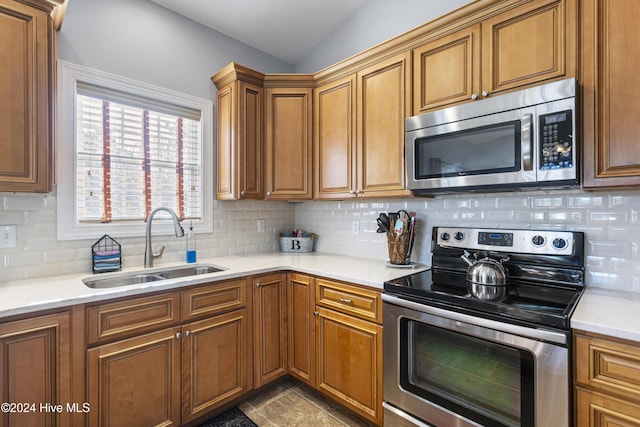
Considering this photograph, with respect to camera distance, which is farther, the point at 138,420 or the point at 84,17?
the point at 84,17

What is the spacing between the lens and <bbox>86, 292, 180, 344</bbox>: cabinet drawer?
1.52 metres

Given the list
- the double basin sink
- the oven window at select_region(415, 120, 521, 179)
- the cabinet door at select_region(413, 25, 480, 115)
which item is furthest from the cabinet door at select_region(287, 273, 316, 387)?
the cabinet door at select_region(413, 25, 480, 115)

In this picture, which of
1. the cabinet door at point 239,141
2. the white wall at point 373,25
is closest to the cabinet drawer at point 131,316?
the cabinet door at point 239,141

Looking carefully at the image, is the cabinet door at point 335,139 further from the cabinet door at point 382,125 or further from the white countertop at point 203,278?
the white countertop at point 203,278

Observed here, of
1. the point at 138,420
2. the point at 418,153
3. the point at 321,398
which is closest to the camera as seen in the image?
the point at 138,420

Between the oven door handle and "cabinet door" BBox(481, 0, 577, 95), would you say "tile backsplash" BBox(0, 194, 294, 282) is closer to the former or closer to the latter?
the oven door handle

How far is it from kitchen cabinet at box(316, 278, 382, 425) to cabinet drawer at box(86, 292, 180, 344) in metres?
0.90

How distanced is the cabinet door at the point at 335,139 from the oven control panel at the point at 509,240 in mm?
741

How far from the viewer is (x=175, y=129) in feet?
8.11

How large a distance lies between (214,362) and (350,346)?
85 cm

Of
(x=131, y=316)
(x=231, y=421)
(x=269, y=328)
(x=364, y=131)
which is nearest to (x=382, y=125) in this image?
(x=364, y=131)

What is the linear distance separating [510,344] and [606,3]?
1.51 meters

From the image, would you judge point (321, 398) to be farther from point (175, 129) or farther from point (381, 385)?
point (175, 129)

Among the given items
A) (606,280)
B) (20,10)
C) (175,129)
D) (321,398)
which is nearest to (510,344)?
(606,280)
